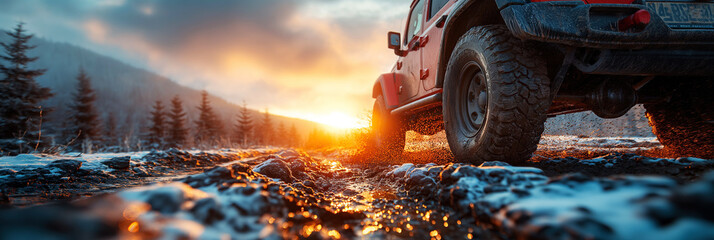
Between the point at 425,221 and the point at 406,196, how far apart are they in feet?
1.91

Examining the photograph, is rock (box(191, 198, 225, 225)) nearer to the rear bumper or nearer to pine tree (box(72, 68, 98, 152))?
the rear bumper

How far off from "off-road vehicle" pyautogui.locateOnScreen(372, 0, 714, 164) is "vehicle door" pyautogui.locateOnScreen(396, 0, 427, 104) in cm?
73

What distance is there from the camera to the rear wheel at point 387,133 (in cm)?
498

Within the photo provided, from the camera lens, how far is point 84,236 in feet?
1.74

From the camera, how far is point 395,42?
4.43 m

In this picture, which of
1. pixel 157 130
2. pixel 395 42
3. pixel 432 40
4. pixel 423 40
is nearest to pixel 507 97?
pixel 432 40

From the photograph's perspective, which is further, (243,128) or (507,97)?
(243,128)

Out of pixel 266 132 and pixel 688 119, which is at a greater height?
pixel 266 132

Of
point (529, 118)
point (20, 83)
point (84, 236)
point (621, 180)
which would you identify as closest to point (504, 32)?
point (529, 118)

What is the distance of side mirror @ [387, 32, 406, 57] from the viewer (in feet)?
14.5

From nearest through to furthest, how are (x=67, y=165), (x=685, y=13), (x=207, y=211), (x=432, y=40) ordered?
(x=207, y=211)
(x=685, y=13)
(x=67, y=165)
(x=432, y=40)

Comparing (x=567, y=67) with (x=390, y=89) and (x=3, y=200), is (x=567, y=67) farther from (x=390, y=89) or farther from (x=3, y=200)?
(x=3, y=200)

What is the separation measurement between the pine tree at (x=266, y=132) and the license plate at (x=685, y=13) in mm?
52219

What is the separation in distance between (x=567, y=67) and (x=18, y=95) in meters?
26.0
